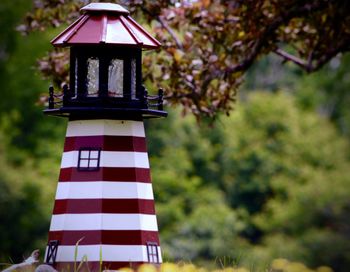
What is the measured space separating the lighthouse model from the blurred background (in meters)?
31.1

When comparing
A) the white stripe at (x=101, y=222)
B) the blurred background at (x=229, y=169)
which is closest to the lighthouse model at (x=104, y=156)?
the white stripe at (x=101, y=222)

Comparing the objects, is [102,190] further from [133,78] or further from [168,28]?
[168,28]

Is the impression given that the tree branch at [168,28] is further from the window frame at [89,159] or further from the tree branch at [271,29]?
the window frame at [89,159]

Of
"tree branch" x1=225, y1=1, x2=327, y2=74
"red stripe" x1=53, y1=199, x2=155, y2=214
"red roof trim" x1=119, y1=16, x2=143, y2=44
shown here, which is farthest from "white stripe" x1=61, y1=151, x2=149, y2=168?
"tree branch" x1=225, y1=1, x2=327, y2=74

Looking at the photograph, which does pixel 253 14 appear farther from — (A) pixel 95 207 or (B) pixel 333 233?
(B) pixel 333 233

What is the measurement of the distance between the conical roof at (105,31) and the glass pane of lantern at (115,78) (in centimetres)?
23

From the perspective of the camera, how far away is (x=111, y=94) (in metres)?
12.7

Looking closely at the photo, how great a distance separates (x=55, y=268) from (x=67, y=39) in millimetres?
1983

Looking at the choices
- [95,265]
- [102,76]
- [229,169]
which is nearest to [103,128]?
[102,76]

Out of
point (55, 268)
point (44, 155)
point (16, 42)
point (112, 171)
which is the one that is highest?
point (16, 42)

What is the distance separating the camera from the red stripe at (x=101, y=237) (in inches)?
493

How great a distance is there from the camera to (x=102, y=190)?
1259 cm

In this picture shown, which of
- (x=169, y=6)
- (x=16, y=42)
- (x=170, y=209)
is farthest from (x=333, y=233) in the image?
(x=169, y=6)

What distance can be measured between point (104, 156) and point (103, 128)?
245 millimetres
